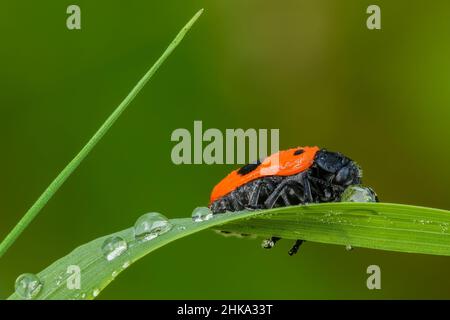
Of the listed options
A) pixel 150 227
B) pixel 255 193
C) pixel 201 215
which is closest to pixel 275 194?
pixel 255 193

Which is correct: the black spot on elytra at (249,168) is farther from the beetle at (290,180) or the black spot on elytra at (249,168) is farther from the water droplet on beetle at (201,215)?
the water droplet on beetle at (201,215)

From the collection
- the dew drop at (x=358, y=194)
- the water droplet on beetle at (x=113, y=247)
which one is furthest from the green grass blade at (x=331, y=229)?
the dew drop at (x=358, y=194)

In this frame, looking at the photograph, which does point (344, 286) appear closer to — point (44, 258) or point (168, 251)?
point (168, 251)

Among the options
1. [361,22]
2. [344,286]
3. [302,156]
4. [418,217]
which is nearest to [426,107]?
[361,22]

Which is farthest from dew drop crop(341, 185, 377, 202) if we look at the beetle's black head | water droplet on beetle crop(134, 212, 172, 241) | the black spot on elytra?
water droplet on beetle crop(134, 212, 172, 241)

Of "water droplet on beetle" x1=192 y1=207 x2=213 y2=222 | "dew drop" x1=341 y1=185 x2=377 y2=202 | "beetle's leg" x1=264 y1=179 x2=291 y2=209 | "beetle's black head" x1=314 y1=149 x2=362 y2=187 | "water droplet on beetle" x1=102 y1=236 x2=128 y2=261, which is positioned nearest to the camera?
"water droplet on beetle" x1=102 y1=236 x2=128 y2=261

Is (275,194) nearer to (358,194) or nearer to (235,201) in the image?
(235,201)

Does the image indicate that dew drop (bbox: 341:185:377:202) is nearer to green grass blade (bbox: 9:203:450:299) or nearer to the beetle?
the beetle
